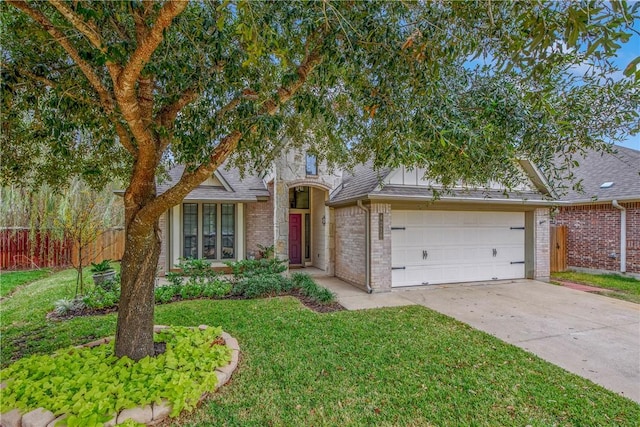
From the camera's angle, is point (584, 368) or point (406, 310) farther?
point (406, 310)

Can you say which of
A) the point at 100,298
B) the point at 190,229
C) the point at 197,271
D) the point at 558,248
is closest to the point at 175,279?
the point at 197,271

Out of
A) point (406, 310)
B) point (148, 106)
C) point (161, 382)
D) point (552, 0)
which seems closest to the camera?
point (552, 0)

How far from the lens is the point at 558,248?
12.0 m

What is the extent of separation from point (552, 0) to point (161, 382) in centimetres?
519

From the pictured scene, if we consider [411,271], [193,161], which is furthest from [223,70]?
[411,271]

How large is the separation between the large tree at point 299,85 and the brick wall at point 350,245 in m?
4.98

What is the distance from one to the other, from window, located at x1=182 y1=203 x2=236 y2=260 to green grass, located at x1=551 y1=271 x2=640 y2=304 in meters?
11.0

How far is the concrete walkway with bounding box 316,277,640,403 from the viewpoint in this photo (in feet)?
13.9

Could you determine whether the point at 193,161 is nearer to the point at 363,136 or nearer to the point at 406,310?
the point at 363,136

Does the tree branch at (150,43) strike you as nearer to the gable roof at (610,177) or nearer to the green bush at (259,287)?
the green bush at (259,287)

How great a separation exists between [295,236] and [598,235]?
11117 mm

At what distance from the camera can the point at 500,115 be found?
379cm

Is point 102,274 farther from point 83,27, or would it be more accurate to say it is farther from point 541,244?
point 541,244

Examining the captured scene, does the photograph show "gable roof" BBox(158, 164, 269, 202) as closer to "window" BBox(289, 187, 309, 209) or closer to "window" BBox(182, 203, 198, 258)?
"window" BBox(182, 203, 198, 258)
